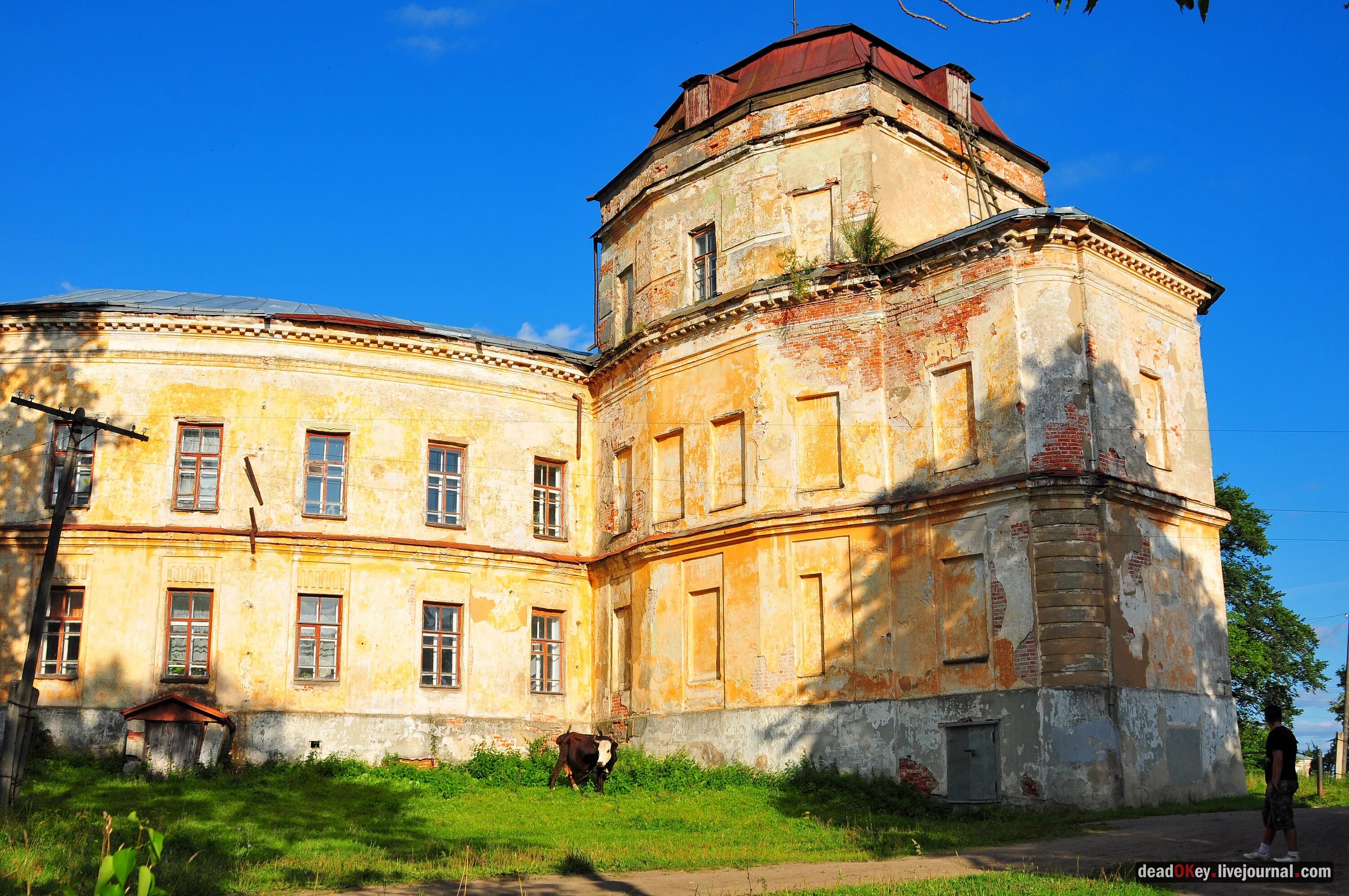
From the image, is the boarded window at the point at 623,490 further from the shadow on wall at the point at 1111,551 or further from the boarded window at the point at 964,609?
the boarded window at the point at 964,609

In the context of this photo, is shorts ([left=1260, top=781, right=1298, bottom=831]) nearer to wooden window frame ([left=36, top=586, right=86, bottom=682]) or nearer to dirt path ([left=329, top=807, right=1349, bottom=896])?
dirt path ([left=329, top=807, right=1349, bottom=896])

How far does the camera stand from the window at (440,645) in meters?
25.1

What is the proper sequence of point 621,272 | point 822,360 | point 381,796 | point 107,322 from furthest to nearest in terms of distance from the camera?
point 621,272, point 107,322, point 822,360, point 381,796

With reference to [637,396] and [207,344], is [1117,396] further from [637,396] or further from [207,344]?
[207,344]

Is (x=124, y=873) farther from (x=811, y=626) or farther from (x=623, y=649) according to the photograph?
(x=623, y=649)

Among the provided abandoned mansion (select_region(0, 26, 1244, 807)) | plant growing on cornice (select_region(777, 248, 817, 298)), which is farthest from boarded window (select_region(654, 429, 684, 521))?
plant growing on cornice (select_region(777, 248, 817, 298))

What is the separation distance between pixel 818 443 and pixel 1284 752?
11.5 m

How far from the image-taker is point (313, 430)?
25391 mm

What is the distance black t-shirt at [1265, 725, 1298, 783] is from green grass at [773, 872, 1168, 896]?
1.97 m

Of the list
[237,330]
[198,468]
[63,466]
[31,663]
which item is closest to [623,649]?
[198,468]

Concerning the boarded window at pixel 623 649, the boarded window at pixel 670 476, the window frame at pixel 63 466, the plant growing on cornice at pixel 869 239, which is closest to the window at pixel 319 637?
the window frame at pixel 63 466

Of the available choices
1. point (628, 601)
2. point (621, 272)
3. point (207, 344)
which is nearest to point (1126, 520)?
point (628, 601)

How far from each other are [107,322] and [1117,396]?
778 inches

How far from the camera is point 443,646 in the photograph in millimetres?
25344
